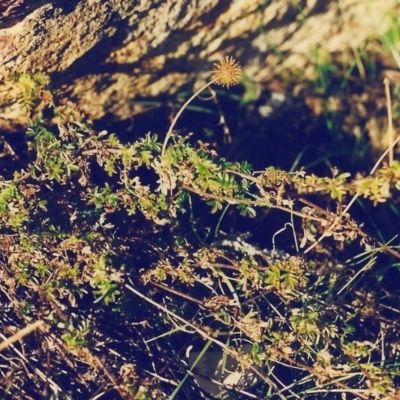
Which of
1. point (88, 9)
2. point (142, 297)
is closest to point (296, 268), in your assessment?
point (142, 297)

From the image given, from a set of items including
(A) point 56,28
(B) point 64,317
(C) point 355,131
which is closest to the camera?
(B) point 64,317

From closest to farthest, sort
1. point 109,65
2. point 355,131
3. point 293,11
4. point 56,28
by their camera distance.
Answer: point 56,28 → point 109,65 → point 293,11 → point 355,131

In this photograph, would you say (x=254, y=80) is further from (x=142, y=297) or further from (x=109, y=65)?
(x=142, y=297)

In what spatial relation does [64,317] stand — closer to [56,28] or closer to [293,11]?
[56,28]

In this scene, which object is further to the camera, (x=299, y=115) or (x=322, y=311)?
(x=299, y=115)

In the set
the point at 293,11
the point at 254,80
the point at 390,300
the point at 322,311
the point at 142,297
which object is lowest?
the point at 390,300

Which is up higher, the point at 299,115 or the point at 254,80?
the point at 254,80

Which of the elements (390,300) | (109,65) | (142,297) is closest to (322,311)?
(390,300)
